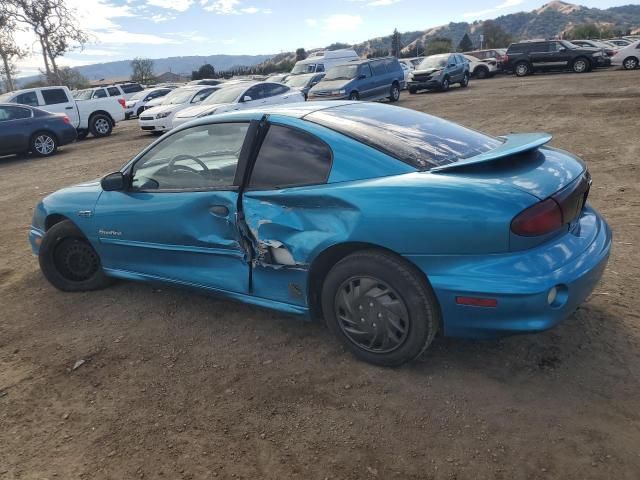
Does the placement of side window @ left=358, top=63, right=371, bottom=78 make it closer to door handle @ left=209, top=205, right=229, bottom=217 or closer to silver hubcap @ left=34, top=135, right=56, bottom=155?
silver hubcap @ left=34, top=135, right=56, bottom=155

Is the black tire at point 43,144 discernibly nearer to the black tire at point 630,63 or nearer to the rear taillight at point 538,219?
the rear taillight at point 538,219

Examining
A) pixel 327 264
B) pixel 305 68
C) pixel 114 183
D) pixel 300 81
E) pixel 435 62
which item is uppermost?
pixel 305 68

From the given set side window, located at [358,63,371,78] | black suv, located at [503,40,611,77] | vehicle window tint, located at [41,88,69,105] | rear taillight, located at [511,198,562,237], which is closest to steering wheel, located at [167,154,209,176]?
rear taillight, located at [511,198,562,237]

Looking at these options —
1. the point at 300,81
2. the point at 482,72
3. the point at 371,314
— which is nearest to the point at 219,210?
the point at 371,314

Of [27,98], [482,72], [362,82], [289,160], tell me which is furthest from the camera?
[482,72]

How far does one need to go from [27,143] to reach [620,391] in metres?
14.6

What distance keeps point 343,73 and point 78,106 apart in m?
8.90

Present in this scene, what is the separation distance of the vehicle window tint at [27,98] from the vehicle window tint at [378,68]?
11.1 metres

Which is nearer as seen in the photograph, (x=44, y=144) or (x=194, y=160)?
(x=194, y=160)

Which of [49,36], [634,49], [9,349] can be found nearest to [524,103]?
[634,49]

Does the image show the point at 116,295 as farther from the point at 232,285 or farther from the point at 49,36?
the point at 49,36

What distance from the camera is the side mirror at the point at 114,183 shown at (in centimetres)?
385

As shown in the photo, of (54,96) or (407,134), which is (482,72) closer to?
(54,96)

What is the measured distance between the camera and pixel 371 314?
2879mm
